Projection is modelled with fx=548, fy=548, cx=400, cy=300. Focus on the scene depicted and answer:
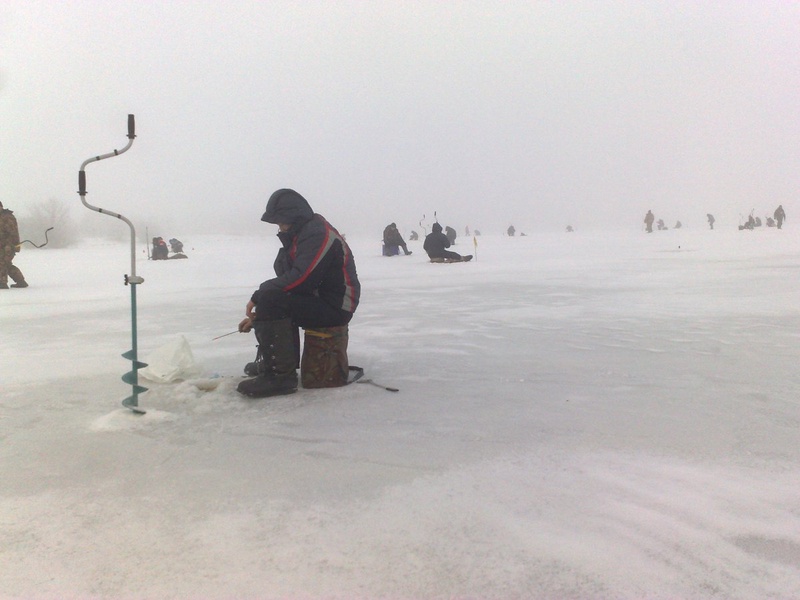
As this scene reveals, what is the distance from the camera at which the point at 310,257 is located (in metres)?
3.52

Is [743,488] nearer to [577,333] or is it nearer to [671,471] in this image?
[671,471]

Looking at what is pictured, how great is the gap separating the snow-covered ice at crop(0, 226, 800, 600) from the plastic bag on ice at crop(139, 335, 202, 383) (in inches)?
7.1

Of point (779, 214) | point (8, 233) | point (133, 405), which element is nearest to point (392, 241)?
point (8, 233)

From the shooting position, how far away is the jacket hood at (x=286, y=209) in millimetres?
3557

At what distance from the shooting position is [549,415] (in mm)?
3045

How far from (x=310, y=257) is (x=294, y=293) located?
11.2 inches

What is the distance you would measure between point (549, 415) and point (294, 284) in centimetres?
173

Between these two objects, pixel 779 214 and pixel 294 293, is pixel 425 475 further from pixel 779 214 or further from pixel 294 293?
pixel 779 214

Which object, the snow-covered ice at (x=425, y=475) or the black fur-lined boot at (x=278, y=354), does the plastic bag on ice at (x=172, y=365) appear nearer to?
the snow-covered ice at (x=425, y=475)

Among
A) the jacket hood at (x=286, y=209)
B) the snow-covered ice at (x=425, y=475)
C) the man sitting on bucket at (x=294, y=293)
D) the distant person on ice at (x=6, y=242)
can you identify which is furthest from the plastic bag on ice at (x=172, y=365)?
the distant person on ice at (x=6, y=242)

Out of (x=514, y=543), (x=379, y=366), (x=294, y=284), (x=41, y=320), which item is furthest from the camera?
(x=41, y=320)

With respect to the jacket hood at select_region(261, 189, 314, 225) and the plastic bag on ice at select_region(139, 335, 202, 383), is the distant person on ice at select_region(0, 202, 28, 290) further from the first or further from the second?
the jacket hood at select_region(261, 189, 314, 225)

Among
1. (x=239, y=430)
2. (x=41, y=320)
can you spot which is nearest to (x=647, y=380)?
(x=239, y=430)

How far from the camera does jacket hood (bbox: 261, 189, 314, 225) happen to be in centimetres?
356
